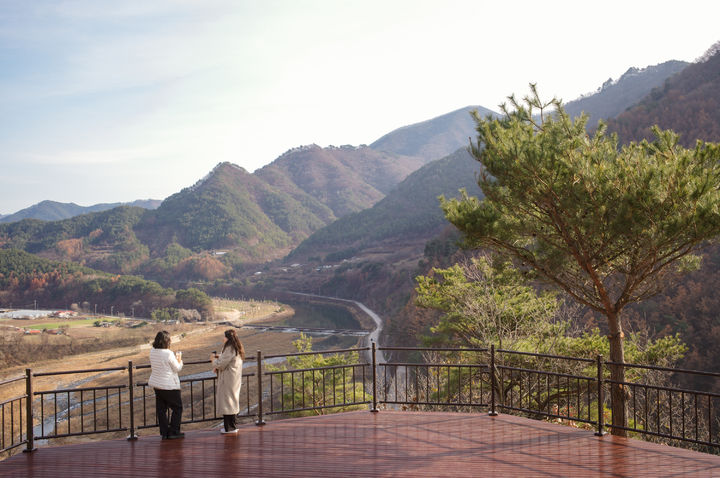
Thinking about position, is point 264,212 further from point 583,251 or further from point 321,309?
point 583,251

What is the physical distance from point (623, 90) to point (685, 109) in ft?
208

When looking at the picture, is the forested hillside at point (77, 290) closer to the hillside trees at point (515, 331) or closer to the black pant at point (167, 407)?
the hillside trees at point (515, 331)

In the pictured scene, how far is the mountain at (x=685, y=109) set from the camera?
41969 mm

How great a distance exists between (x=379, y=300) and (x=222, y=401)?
199 feet

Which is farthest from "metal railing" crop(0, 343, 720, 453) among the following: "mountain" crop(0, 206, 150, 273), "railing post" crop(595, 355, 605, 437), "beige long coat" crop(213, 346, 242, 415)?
"mountain" crop(0, 206, 150, 273)

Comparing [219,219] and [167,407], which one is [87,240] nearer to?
[219,219]

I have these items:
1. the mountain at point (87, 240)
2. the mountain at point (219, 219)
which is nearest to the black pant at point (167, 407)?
the mountain at point (87, 240)

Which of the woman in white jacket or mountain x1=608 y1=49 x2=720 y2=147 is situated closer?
the woman in white jacket

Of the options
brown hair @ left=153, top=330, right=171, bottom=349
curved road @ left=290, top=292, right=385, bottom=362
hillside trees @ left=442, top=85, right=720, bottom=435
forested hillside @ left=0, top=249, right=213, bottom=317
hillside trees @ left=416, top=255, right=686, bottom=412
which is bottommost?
curved road @ left=290, top=292, right=385, bottom=362

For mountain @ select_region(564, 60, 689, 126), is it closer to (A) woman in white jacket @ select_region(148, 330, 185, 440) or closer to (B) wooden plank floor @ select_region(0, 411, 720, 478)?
(B) wooden plank floor @ select_region(0, 411, 720, 478)

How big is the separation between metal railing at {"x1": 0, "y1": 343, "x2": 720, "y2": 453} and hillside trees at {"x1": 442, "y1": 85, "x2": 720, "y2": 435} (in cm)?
166

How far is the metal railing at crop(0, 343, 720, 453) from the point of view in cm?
521

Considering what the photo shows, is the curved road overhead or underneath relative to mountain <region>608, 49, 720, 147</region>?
underneath

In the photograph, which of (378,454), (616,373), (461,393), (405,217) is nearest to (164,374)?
(378,454)
